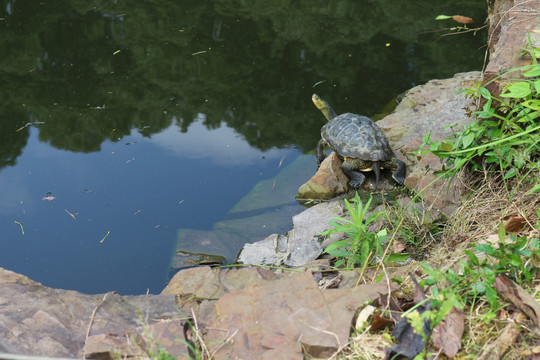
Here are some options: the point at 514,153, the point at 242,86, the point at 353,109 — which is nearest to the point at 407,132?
the point at 353,109

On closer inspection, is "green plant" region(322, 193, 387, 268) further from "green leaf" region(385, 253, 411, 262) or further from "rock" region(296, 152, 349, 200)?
"rock" region(296, 152, 349, 200)

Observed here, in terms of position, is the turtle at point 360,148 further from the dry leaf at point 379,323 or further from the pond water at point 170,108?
the dry leaf at point 379,323

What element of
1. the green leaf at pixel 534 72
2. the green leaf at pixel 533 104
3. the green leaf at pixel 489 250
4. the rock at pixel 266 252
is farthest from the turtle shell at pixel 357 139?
the green leaf at pixel 489 250

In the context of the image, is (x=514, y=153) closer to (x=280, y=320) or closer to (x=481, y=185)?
(x=481, y=185)

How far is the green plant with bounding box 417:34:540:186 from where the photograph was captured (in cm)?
294

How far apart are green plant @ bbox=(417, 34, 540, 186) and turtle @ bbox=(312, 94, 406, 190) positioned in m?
1.90

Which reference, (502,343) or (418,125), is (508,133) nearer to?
(502,343)

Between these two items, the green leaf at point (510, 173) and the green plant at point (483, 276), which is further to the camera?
the green leaf at point (510, 173)

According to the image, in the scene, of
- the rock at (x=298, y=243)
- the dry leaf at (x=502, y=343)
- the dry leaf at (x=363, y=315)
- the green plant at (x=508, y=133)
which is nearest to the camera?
the dry leaf at (x=502, y=343)

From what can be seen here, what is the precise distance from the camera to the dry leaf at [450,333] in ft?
7.00

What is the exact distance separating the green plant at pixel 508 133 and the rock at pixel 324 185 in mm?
1989

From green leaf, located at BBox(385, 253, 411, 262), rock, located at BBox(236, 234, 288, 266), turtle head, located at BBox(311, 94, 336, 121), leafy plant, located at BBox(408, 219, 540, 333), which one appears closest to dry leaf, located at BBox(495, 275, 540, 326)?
leafy plant, located at BBox(408, 219, 540, 333)

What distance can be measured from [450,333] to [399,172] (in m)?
3.20

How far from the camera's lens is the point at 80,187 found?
5.35 m
